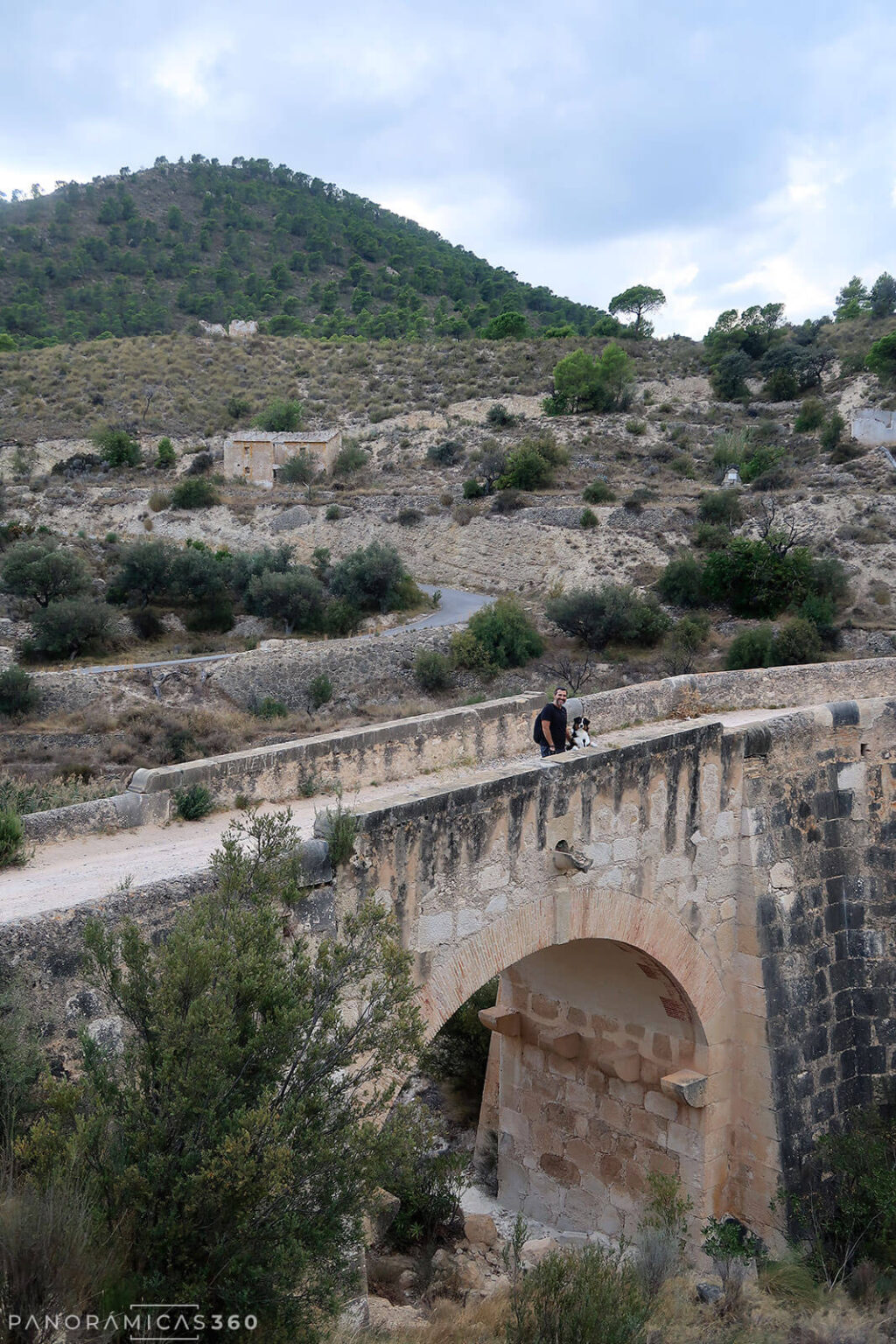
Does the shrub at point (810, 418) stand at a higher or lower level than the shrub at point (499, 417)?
lower

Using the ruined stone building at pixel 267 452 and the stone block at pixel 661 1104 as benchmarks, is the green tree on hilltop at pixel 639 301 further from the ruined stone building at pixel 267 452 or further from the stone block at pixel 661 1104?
the stone block at pixel 661 1104

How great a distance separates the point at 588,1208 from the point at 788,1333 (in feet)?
10.3

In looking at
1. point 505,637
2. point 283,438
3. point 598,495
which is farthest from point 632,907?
point 283,438

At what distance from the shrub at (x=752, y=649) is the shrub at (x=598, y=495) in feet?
42.2

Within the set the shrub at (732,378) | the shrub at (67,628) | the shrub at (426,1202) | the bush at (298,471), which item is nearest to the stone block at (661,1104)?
the shrub at (426,1202)

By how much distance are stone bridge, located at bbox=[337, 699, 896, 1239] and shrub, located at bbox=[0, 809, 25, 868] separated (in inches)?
113

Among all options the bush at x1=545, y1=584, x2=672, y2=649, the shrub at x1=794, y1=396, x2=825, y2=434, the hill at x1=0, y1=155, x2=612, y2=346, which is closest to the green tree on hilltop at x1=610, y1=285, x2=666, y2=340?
the hill at x1=0, y1=155, x2=612, y2=346

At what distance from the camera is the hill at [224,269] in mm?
72188

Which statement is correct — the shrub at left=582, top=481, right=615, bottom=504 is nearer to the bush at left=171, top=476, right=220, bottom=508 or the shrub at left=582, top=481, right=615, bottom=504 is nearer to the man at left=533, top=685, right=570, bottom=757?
the bush at left=171, top=476, right=220, bottom=508

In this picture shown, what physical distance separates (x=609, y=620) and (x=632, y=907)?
2530cm

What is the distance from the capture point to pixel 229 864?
4.30 meters

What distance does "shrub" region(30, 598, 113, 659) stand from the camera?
97.6 ft

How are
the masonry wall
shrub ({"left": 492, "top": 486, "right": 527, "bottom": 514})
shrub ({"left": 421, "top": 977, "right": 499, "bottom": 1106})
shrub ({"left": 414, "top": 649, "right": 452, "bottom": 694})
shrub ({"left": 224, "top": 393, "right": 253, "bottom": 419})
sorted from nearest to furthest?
the masonry wall → shrub ({"left": 421, "top": 977, "right": 499, "bottom": 1106}) → shrub ({"left": 414, "top": 649, "right": 452, "bottom": 694}) → shrub ({"left": 492, "top": 486, "right": 527, "bottom": 514}) → shrub ({"left": 224, "top": 393, "right": 253, "bottom": 419})

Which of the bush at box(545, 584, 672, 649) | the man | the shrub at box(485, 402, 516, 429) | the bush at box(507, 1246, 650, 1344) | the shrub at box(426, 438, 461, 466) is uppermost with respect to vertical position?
the shrub at box(485, 402, 516, 429)
